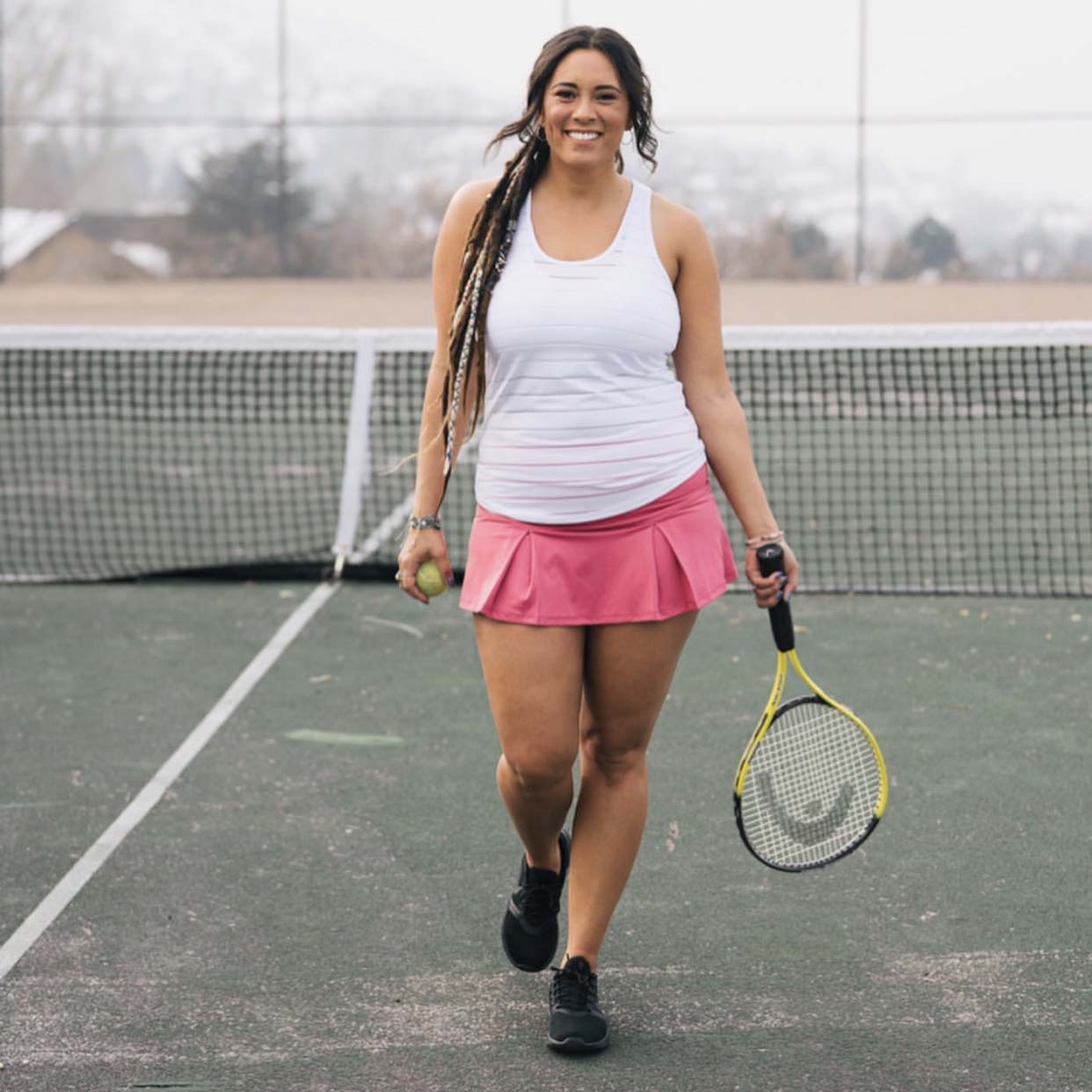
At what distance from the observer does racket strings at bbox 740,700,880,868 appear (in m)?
3.93

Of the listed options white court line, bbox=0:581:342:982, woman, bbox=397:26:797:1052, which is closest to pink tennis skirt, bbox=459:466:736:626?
woman, bbox=397:26:797:1052

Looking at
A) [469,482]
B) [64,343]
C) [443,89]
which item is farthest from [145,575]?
[443,89]

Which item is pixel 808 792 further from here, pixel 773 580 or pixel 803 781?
pixel 773 580

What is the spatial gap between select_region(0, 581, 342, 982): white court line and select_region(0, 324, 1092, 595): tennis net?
116 centimetres

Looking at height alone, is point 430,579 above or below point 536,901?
above

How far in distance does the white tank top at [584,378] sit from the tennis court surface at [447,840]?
3.69 ft

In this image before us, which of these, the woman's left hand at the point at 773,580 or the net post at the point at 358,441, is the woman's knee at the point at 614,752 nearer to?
the woman's left hand at the point at 773,580

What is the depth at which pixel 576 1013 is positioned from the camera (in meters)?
3.87

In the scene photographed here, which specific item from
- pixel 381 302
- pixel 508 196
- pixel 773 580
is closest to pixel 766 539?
pixel 773 580

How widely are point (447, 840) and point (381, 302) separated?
15.9 meters

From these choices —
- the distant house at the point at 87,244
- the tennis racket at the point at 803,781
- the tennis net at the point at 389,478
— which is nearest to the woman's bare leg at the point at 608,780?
the tennis racket at the point at 803,781

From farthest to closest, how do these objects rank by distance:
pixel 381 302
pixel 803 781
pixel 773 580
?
1. pixel 381 302
2. pixel 803 781
3. pixel 773 580

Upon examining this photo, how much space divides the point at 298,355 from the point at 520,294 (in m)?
13.6

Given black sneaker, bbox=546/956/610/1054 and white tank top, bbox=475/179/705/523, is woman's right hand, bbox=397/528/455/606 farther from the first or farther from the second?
black sneaker, bbox=546/956/610/1054
